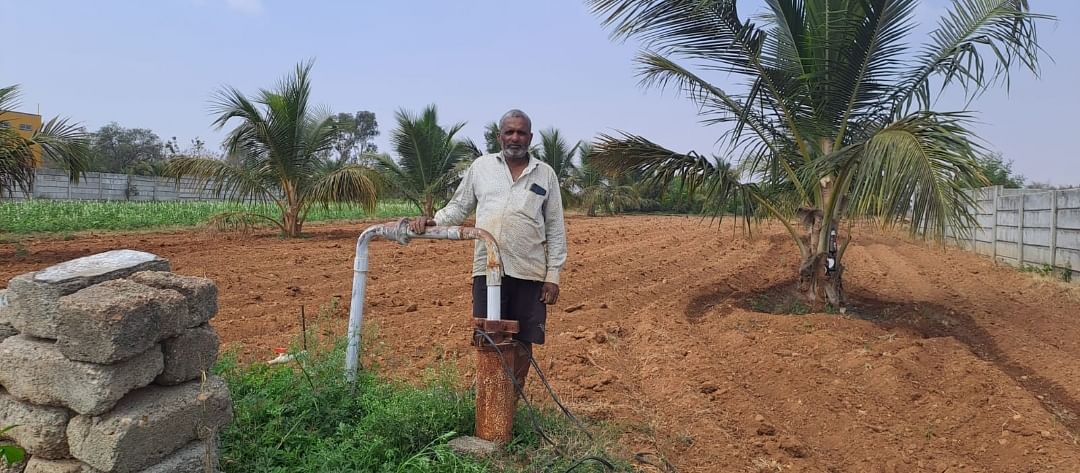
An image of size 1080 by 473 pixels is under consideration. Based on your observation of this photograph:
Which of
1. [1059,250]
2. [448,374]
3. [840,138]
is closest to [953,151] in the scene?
[840,138]

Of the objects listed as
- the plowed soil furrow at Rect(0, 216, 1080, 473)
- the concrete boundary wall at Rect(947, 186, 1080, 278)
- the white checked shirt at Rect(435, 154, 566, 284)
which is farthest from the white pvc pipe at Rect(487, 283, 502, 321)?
the concrete boundary wall at Rect(947, 186, 1080, 278)

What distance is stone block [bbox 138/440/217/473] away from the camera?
2.38 meters

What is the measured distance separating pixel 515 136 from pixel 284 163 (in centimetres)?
1163

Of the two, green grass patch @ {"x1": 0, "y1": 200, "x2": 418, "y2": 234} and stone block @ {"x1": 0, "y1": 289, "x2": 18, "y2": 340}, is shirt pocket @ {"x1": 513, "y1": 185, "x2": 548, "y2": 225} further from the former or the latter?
green grass patch @ {"x1": 0, "y1": 200, "x2": 418, "y2": 234}

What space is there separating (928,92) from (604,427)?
5242 mm

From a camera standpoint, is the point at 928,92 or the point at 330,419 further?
the point at 928,92

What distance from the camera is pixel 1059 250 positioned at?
951 cm

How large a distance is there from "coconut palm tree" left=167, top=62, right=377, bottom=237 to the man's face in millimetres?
11047

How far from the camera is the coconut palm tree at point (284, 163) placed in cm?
1300

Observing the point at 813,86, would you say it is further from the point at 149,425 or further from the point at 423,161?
the point at 423,161

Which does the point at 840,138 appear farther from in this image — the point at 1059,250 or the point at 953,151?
the point at 1059,250

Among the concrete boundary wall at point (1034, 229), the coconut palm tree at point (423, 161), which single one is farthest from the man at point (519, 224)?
the coconut palm tree at point (423, 161)

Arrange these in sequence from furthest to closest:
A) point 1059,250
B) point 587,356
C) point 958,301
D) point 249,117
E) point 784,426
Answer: point 249,117, point 1059,250, point 958,301, point 587,356, point 784,426

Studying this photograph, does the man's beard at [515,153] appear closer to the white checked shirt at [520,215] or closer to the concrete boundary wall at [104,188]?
the white checked shirt at [520,215]
